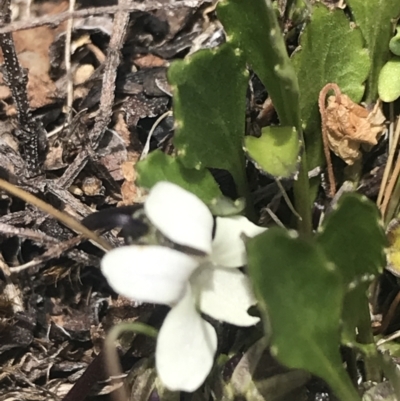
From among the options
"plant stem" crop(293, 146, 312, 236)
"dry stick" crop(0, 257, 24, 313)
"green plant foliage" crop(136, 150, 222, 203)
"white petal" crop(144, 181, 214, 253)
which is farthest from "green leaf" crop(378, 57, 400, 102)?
"dry stick" crop(0, 257, 24, 313)

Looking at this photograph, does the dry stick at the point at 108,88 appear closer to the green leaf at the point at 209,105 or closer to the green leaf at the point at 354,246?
the green leaf at the point at 209,105

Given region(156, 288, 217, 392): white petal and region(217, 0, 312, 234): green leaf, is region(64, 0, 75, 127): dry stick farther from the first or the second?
region(156, 288, 217, 392): white petal

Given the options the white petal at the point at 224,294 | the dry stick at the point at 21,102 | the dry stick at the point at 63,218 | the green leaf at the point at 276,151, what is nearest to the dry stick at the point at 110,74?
the dry stick at the point at 21,102

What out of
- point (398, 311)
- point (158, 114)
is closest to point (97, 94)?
point (158, 114)

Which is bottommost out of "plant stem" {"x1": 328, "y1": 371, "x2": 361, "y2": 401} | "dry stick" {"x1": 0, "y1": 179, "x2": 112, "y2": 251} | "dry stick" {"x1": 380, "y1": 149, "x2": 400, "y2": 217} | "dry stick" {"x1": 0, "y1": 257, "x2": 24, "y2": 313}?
"dry stick" {"x1": 0, "y1": 257, "x2": 24, "y2": 313}

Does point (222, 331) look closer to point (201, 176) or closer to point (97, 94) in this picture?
point (201, 176)

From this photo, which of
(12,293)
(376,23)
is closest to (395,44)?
(376,23)
